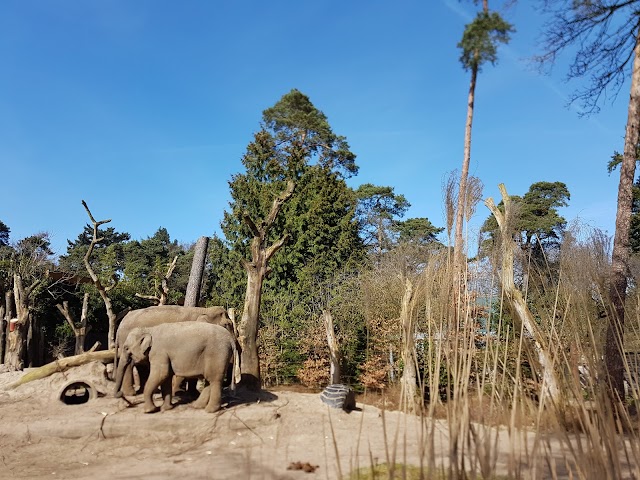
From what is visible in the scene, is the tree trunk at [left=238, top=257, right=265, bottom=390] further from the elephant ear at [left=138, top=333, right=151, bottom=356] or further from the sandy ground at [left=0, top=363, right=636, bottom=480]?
the elephant ear at [left=138, top=333, right=151, bottom=356]

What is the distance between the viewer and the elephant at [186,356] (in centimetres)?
604

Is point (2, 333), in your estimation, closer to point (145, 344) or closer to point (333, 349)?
point (145, 344)

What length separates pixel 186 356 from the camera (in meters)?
6.06

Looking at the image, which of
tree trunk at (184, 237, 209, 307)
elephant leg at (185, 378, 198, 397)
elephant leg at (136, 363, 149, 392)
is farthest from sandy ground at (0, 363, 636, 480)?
tree trunk at (184, 237, 209, 307)

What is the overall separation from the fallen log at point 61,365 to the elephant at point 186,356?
174 cm

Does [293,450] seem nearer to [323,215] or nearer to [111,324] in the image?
[111,324]

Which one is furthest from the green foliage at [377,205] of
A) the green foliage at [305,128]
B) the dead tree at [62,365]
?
the dead tree at [62,365]

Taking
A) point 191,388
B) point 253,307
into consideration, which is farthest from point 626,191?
point 191,388

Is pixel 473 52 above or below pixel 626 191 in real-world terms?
above

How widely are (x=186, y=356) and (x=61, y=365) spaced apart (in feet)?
8.58

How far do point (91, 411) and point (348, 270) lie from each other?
799 cm

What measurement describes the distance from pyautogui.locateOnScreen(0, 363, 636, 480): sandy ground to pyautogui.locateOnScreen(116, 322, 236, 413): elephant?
262 mm

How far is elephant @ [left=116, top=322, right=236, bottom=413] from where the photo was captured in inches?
238

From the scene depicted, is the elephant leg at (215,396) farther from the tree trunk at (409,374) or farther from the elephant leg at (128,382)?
the tree trunk at (409,374)
